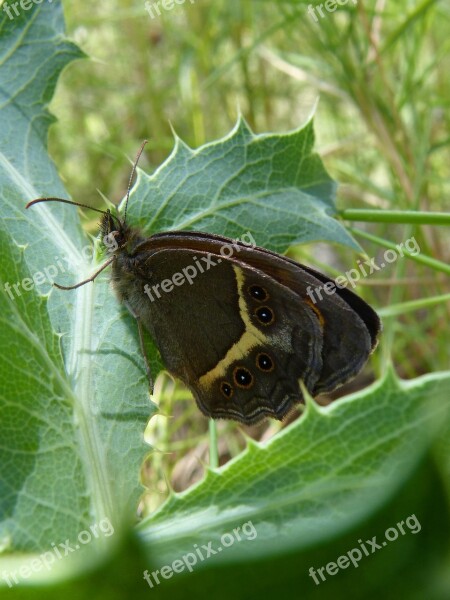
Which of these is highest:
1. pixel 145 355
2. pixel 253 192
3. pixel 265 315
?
pixel 253 192

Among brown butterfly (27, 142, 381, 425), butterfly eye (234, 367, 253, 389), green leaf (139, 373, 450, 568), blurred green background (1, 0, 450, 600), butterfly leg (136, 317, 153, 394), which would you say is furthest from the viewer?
blurred green background (1, 0, 450, 600)

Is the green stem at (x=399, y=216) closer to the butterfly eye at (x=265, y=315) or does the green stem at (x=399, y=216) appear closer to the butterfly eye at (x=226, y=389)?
the butterfly eye at (x=265, y=315)

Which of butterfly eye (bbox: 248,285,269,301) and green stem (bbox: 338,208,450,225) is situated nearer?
green stem (bbox: 338,208,450,225)

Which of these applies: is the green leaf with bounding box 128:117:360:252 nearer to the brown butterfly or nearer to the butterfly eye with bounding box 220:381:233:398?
the brown butterfly

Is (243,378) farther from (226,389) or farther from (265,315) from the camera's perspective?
(265,315)

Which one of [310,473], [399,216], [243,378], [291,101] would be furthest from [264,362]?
[291,101]

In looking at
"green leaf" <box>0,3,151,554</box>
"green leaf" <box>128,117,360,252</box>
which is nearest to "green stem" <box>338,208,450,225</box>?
"green leaf" <box>128,117,360,252</box>

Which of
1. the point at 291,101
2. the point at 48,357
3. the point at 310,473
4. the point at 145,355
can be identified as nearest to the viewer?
the point at 310,473

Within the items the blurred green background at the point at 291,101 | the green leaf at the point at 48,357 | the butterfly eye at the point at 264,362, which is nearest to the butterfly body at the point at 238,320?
the butterfly eye at the point at 264,362
